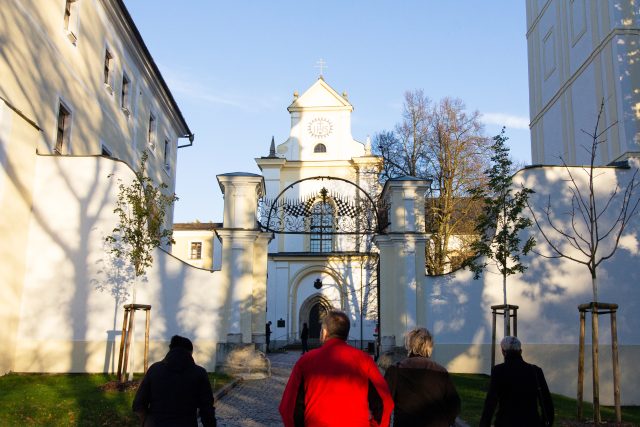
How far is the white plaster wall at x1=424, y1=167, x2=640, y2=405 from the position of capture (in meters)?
14.5

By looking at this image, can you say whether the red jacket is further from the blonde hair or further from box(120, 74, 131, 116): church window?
box(120, 74, 131, 116): church window

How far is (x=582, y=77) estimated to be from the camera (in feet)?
72.5

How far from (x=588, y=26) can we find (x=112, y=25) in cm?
1581

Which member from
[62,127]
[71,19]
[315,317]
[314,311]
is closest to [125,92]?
[71,19]

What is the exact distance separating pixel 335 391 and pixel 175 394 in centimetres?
163

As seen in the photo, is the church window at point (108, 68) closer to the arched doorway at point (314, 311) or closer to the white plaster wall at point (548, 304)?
the white plaster wall at point (548, 304)

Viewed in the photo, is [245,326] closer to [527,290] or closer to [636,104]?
[527,290]

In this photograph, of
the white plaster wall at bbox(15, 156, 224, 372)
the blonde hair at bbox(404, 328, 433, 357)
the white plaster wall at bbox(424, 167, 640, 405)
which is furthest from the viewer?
the white plaster wall at bbox(424, 167, 640, 405)

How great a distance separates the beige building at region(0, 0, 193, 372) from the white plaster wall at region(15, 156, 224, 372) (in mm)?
32

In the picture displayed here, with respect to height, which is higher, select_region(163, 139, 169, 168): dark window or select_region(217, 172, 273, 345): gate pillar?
select_region(163, 139, 169, 168): dark window

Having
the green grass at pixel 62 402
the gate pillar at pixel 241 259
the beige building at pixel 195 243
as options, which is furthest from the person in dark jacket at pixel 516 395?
the beige building at pixel 195 243

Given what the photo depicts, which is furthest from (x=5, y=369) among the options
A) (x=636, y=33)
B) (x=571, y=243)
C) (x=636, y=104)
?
(x=636, y=33)

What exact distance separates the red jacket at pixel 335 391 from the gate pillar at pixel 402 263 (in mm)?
11003

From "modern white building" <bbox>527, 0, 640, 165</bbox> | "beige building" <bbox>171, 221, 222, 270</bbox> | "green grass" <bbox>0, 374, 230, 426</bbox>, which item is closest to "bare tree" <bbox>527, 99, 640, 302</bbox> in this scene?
"modern white building" <bbox>527, 0, 640, 165</bbox>
